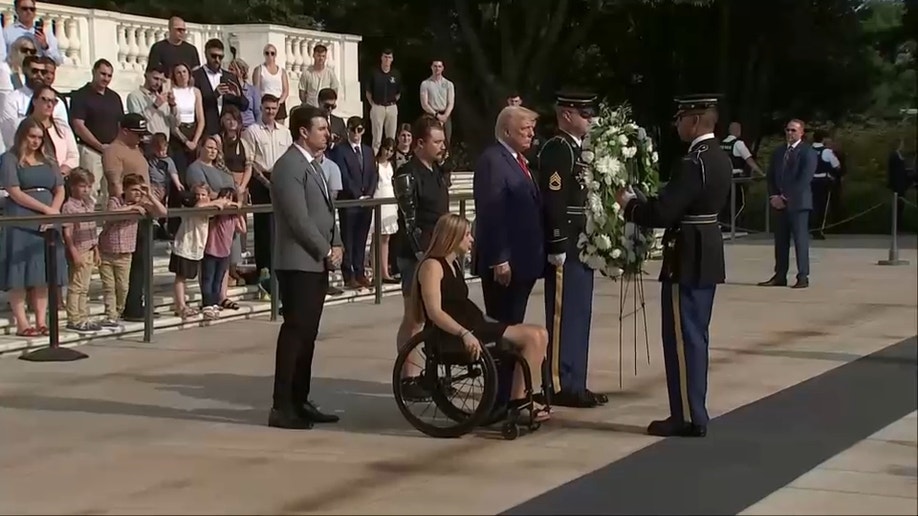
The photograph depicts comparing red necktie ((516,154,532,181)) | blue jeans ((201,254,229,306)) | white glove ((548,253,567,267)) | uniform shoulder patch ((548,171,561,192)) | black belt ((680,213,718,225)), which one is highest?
red necktie ((516,154,532,181))

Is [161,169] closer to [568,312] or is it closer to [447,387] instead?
[568,312]

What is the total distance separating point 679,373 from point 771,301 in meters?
7.23

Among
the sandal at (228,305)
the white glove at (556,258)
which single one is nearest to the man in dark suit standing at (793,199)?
the sandal at (228,305)

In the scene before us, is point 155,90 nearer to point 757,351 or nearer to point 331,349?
point 331,349

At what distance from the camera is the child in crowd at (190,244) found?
42.3ft

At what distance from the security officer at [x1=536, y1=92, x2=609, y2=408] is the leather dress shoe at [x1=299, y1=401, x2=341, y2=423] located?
1374 mm

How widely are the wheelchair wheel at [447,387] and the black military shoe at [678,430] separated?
1029mm

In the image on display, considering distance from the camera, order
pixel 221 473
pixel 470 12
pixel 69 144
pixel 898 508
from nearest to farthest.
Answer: pixel 898 508, pixel 221 473, pixel 69 144, pixel 470 12

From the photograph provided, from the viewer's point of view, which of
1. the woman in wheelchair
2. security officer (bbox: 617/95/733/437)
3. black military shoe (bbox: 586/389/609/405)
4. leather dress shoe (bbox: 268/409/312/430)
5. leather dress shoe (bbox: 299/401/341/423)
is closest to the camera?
security officer (bbox: 617/95/733/437)

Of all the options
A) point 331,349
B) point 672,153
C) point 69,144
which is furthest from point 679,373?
point 672,153

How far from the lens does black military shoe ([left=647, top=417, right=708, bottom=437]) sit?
325 inches

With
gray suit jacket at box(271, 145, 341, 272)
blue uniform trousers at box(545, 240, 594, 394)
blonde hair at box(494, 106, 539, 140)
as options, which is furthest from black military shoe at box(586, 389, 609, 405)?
gray suit jacket at box(271, 145, 341, 272)

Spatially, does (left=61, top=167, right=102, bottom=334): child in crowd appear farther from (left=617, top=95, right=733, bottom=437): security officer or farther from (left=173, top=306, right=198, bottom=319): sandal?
(left=617, top=95, right=733, bottom=437): security officer

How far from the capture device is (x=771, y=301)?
15.2 m
